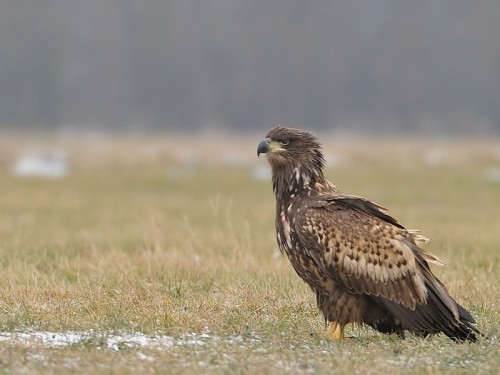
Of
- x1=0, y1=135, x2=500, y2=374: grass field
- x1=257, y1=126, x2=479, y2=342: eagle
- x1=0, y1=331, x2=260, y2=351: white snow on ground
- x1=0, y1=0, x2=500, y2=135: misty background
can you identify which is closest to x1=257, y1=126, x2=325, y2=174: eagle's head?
x1=257, y1=126, x2=479, y2=342: eagle

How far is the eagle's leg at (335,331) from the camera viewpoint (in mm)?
7395

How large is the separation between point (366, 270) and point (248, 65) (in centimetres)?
9492

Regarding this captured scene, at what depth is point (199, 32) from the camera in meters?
103

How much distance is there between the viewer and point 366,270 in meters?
7.25

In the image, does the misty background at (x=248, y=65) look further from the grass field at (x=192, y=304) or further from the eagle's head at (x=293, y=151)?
the eagle's head at (x=293, y=151)

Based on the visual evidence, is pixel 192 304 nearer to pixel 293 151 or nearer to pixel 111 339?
pixel 111 339

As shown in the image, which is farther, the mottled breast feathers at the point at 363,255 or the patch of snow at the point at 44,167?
the patch of snow at the point at 44,167

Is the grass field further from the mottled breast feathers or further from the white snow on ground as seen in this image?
the mottled breast feathers

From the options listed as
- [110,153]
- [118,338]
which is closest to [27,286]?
[118,338]

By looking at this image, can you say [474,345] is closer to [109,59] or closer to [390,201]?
[390,201]

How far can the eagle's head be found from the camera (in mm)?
7922

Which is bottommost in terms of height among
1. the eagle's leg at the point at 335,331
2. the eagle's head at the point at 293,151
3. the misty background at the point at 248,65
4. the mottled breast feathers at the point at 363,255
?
the eagle's leg at the point at 335,331

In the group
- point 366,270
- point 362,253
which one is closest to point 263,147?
point 362,253

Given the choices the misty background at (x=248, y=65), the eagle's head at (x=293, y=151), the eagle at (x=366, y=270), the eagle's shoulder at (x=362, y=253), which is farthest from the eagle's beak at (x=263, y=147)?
the misty background at (x=248, y=65)
